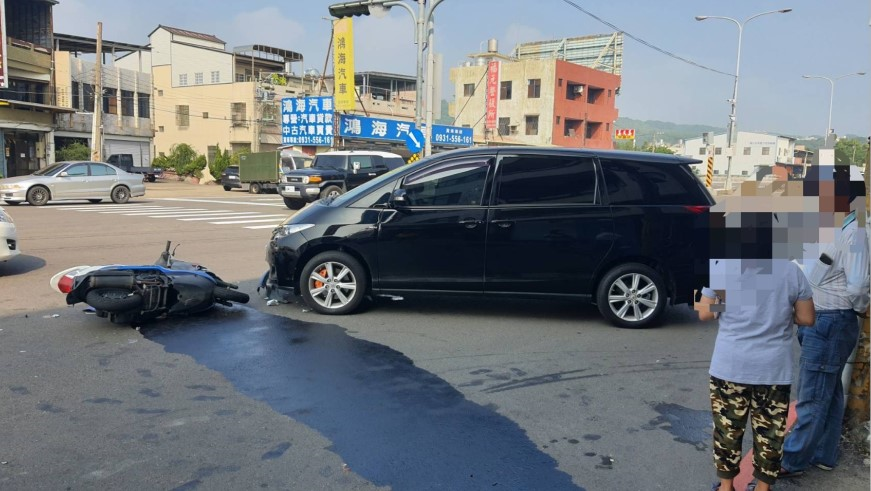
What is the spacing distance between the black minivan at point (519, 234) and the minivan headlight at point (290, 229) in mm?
30

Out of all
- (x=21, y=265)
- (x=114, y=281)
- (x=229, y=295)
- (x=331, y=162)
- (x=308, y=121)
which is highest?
(x=308, y=121)

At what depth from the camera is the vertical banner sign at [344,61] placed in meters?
34.2

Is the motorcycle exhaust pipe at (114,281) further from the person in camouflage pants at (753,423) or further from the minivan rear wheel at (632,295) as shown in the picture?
the person in camouflage pants at (753,423)

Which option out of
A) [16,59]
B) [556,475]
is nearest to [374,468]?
[556,475]

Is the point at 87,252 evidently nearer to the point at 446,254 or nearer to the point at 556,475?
the point at 446,254

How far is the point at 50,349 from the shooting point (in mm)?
5852

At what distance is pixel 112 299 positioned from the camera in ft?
21.0

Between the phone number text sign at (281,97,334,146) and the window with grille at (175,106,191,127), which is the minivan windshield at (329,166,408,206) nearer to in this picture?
the phone number text sign at (281,97,334,146)

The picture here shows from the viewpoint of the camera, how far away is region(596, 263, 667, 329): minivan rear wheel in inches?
277

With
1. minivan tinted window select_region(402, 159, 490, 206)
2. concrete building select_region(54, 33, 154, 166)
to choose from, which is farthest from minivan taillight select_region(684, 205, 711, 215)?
concrete building select_region(54, 33, 154, 166)

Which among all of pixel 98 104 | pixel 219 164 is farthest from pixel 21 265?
pixel 219 164

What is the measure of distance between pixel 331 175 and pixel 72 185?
8.30 meters

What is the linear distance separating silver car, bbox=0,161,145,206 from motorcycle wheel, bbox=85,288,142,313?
56.3 feet

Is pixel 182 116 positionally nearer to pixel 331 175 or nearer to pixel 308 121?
pixel 308 121
